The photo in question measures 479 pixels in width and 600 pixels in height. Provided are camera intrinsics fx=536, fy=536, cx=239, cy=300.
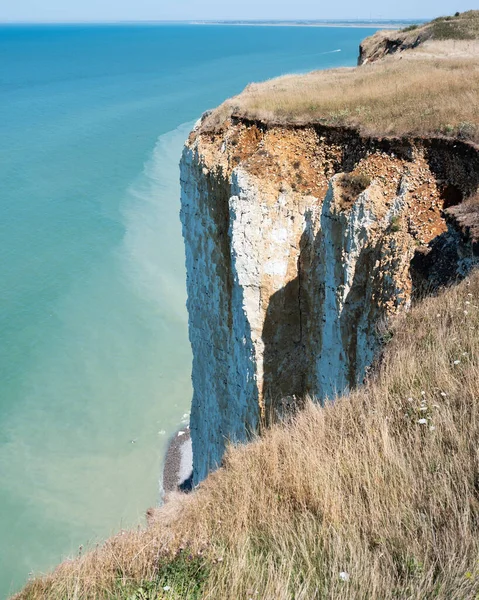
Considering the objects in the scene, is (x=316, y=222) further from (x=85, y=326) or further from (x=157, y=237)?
(x=157, y=237)

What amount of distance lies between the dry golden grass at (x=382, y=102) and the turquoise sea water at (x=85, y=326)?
37.5 feet

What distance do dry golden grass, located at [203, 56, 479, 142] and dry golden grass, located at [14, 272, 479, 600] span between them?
26.8 feet

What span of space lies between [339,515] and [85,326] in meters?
35.2

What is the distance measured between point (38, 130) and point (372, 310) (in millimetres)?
76326

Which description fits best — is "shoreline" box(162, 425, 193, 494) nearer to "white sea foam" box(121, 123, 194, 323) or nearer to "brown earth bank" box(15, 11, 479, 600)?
"white sea foam" box(121, 123, 194, 323)

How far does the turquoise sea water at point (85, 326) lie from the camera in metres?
26.3

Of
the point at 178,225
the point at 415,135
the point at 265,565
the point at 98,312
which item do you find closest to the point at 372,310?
the point at 415,135

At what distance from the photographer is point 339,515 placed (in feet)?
17.3

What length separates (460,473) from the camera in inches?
200

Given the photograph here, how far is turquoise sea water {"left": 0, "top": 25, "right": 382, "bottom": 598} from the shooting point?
26.3m

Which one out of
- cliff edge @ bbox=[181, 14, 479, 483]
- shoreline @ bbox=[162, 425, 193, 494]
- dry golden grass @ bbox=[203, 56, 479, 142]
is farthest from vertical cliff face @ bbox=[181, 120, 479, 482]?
shoreline @ bbox=[162, 425, 193, 494]

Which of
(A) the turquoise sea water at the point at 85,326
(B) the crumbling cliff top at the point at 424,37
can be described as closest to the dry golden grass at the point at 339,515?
(A) the turquoise sea water at the point at 85,326

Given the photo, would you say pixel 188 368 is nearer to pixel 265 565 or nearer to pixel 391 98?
pixel 391 98

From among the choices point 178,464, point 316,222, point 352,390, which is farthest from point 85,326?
point 352,390
